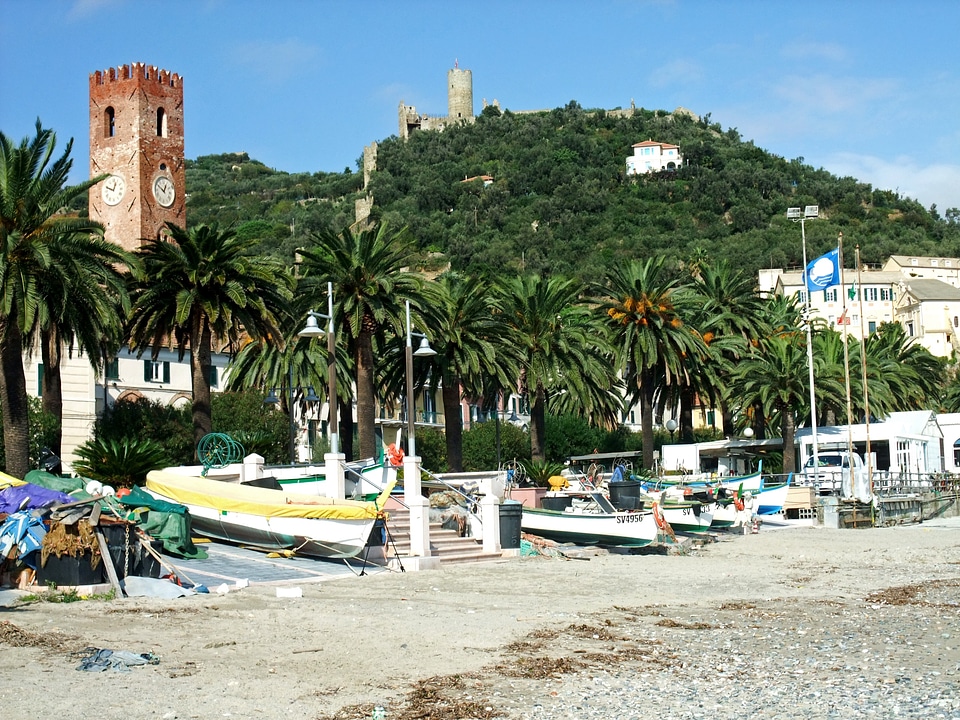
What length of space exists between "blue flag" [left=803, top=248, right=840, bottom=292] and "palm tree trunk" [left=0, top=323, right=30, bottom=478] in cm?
3407

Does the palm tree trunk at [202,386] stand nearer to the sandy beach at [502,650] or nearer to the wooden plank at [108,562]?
the sandy beach at [502,650]

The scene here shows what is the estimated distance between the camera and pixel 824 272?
49.6 m

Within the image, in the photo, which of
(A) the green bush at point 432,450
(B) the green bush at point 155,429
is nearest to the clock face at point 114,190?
(A) the green bush at point 432,450

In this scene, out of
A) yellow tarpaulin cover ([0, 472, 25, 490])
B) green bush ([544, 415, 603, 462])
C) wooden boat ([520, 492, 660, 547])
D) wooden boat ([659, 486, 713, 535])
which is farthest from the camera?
green bush ([544, 415, 603, 462])

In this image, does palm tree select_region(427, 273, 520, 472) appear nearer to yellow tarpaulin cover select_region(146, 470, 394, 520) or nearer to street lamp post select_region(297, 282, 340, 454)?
street lamp post select_region(297, 282, 340, 454)

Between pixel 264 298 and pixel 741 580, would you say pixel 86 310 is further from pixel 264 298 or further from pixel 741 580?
pixel 741 580

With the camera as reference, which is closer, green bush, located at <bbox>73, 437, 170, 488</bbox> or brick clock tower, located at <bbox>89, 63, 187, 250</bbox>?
green bush, located at <bbox>73, 437, 170, 488</bbox>

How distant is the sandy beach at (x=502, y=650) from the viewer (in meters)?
10.6

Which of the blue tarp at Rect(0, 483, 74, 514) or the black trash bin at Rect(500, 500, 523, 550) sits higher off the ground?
the blue tarp at Rect(0, 483, 74, 514)

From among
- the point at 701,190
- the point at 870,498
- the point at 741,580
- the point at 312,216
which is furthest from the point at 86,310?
the point at 701,190

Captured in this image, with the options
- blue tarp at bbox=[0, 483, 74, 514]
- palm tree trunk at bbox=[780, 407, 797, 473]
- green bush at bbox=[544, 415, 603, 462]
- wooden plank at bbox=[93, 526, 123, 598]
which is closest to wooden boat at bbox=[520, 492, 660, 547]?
blue tarp at bbox=[0, 483, 74, 514]

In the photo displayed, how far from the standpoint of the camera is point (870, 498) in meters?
44.2

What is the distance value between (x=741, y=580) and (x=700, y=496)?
57.7 feet

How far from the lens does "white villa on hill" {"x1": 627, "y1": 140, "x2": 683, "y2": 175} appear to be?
179000mm
